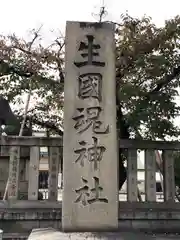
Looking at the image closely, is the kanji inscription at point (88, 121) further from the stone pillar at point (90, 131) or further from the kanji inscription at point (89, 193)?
the kanji inscription at point (89, 193)

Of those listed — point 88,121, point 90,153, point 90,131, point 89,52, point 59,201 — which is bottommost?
point 59,201

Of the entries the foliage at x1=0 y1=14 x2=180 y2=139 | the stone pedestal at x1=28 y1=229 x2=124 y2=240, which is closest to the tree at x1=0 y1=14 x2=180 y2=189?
the foliage at x1=0 y1=14 x2=180 y2=139

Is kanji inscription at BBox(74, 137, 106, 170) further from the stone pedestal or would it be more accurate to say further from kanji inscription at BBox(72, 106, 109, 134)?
the stone pedestal

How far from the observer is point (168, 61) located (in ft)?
21.9

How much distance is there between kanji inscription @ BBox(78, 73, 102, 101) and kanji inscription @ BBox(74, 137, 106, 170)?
731 millimetres

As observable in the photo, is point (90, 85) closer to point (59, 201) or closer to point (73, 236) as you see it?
point (73, 236)

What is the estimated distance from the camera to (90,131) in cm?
482

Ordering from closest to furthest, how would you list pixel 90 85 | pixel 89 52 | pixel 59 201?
pixel 90 85 < pixel 89 52 < pixel 59 201

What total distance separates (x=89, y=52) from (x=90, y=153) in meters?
1.59

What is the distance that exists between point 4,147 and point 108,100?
282 centimetres

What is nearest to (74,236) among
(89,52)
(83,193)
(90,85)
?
(83,193)

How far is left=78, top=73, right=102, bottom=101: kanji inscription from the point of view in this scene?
4930mm

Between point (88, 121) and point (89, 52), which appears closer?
point (88, 121)

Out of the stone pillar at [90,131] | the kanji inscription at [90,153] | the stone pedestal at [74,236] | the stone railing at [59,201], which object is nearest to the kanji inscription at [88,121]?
the stone pillar at [90,131]
